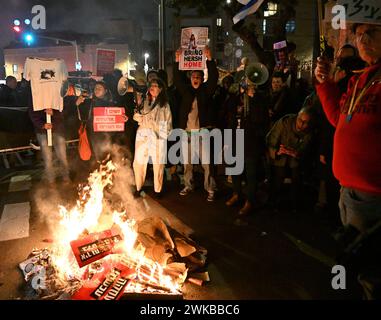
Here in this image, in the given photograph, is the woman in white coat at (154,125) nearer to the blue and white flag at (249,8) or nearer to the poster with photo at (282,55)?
the blue and white flag at (249,8)

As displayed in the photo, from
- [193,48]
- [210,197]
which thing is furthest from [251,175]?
[193,48]

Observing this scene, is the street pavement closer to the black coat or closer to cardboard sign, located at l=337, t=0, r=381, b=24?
the black coat

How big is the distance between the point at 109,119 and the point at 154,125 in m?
1.06

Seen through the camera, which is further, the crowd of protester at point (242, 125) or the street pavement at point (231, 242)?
the crowd of protester at point (242, 125)

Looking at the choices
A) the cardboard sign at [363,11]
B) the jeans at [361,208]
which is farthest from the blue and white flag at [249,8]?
the jeans at [361,208]

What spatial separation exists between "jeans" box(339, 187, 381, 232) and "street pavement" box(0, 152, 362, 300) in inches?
61.7

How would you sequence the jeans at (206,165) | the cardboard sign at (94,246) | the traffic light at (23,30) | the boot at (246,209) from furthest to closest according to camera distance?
the traffic light at (23,30), the jeans at (206,165), the boot at (246,209), the cardboard sign at (94,246)

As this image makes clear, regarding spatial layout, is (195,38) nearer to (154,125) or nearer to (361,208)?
(154,125)

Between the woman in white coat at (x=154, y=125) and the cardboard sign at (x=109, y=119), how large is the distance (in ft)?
1.58

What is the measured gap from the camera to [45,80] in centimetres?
786

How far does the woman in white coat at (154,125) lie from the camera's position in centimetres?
709

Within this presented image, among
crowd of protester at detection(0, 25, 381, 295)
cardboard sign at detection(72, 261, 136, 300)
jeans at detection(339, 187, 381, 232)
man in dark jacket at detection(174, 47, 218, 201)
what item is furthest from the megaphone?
cardboard sign at detection(72, 261, 136, 300)

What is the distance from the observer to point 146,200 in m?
7.43

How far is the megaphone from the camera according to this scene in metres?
6.62
